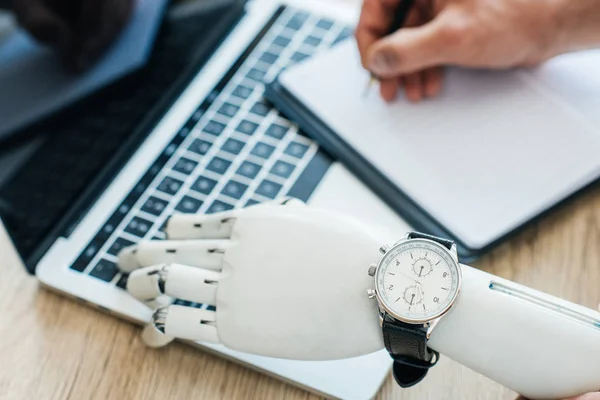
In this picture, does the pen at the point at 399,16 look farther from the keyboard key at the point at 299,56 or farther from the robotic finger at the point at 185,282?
the robotic finger at the point at 185,282

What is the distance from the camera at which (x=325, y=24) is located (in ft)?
2.66

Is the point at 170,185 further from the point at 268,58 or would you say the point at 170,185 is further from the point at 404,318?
the point at 404,318

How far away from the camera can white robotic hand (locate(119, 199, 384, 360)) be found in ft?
Answer: 1.67

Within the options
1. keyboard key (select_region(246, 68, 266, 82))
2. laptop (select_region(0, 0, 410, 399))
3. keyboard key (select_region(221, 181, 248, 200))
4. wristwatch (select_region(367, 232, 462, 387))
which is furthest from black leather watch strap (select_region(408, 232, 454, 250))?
keyboard key (select_region(246, 68, 266, 82))

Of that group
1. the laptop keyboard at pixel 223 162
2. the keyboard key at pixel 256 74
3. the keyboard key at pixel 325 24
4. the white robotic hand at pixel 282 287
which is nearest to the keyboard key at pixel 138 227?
the laptop keyboard at pixel 223 162

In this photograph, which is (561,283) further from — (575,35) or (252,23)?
(252,23)

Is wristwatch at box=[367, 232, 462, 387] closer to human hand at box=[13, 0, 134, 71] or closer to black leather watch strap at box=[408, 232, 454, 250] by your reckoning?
black leather watch strap at box=[408, 232, 454, 250]

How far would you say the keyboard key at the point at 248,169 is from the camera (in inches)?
27.4

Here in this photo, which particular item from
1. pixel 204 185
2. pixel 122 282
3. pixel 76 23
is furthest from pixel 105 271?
pixel 76 23

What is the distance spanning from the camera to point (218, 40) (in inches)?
31.7

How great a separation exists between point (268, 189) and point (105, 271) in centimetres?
17

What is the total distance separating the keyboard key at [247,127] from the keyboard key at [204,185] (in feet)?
0.23

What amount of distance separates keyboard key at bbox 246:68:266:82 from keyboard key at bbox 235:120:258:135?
0.06 meters

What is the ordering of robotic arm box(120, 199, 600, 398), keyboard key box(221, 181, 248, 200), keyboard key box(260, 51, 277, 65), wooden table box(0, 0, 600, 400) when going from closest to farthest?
robotic arm box(120, 199, 600, 398)
wooden table box(0, 0, 600, 400)
keyboard key box(221, 181, 248, 200)
keyboard key box(260, 51, 277, 65)
